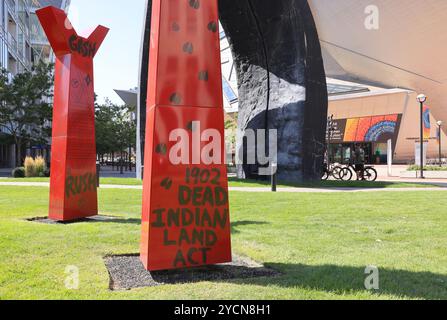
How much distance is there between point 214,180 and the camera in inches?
202

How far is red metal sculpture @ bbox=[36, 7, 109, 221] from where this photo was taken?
8852mm

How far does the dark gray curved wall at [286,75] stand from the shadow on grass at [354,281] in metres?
13.3

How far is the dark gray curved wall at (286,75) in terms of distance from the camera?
1808 cm

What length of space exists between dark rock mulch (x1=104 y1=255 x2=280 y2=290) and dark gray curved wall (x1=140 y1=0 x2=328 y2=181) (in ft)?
43.1

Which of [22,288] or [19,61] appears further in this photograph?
[19,61]

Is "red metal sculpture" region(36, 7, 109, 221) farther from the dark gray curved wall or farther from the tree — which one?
the tree

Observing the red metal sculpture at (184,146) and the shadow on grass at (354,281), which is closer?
the shadow on grass at (354,281)

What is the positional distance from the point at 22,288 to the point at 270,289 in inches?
92.9

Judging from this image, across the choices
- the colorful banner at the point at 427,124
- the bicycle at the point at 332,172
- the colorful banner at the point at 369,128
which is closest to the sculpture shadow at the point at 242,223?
the bicycle at the point at 332,172

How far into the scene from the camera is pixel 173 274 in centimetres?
485

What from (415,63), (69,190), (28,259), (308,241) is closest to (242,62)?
(69,190)

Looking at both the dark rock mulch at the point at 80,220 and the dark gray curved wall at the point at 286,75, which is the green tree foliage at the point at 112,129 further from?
the dark rock mulch at the point at 80,220

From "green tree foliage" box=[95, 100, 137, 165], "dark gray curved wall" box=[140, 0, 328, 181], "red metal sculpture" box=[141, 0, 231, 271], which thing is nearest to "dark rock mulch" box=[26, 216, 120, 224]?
"red metal sculpture" box=[141, 0, 231, 271]

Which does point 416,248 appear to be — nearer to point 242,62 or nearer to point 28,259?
point 28,259
